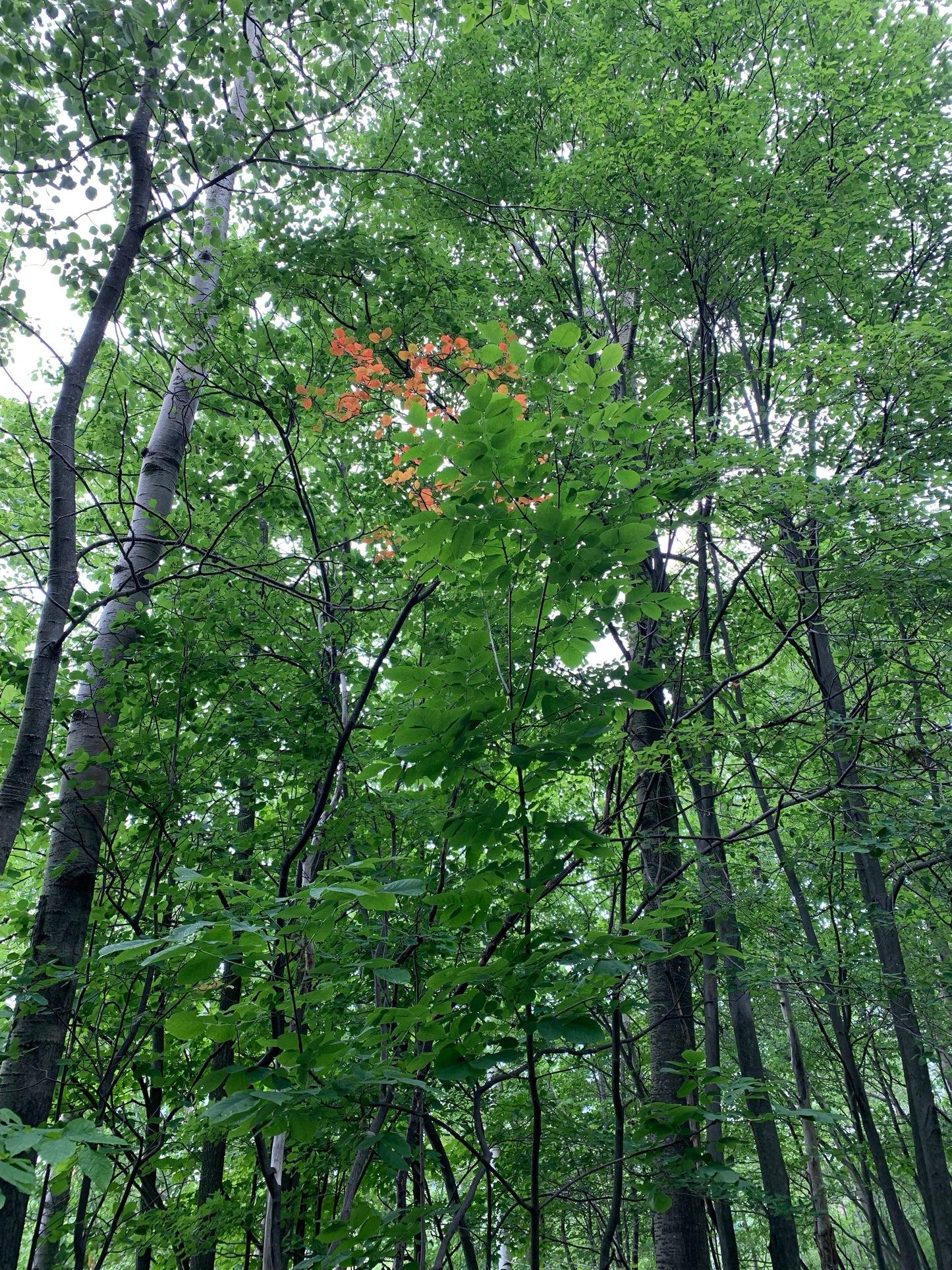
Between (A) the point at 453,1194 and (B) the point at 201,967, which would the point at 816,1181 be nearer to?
(A) the point at 453,1194

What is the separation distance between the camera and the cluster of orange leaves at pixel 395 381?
4348mm

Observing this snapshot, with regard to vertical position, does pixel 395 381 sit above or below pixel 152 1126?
above

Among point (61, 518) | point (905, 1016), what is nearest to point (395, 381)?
point (61, 518)

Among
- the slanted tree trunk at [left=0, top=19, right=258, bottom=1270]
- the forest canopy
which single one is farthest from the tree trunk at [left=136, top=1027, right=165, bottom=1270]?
the slanted tree trunk at [left=0, top=19, right=258, bottom=1270]

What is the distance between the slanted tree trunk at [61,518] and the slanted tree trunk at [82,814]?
216mm

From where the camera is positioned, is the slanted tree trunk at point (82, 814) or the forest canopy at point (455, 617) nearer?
the forest canopy at point (455, 617)

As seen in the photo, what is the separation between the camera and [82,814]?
3291 mm

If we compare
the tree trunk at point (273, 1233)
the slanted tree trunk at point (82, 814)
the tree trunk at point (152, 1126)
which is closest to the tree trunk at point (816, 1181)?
the tree trunk at point (152, 1126)

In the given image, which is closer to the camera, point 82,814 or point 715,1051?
point 82,814

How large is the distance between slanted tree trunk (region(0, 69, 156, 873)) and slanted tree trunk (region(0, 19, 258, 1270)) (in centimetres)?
22

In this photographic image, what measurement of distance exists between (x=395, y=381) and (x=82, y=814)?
3659 millimetres

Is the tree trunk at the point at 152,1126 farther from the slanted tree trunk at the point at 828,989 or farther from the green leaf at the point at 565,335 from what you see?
the slanted tree trunk at the point at 828,989

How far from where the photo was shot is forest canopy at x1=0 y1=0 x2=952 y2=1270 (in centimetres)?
183

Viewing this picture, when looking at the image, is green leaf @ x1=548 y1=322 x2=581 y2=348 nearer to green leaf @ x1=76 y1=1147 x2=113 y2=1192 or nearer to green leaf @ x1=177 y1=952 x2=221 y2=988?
green leaf @ x1=177 y1=952 x2=221 y2=988
